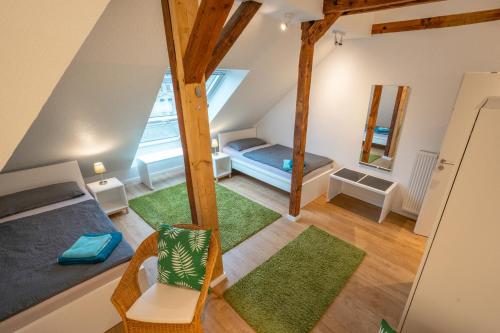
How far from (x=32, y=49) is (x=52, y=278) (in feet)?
5.13

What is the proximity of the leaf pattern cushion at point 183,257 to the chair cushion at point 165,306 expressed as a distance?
47 mm

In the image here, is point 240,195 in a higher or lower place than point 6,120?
lower

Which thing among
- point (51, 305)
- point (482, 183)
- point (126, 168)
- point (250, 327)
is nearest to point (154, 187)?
point (126, 168)

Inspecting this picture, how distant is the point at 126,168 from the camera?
3904mm

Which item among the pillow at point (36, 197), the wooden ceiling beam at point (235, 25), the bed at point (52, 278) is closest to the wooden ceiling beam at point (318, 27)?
the wooden ceiling beam at point (235, 25)

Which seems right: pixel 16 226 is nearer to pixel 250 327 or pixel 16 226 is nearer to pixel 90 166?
pixel 90 166

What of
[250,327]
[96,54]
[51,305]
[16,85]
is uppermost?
[96,54]

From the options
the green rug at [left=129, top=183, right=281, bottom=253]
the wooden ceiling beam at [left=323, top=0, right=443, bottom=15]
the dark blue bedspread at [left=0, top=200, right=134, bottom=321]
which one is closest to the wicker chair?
the dark blue bedspread at [left=0, top=200, right=134, bottom=321]

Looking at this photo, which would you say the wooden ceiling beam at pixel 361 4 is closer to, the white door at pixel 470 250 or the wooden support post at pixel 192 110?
the wooden support post at pixel 192 110

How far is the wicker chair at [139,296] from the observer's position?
137 centimetres

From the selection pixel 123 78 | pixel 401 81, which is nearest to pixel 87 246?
pixel 123 78

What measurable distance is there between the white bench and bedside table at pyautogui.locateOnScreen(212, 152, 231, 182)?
692 mm

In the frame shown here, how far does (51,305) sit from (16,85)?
1497 millimetres

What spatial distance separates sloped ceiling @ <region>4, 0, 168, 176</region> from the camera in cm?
167
